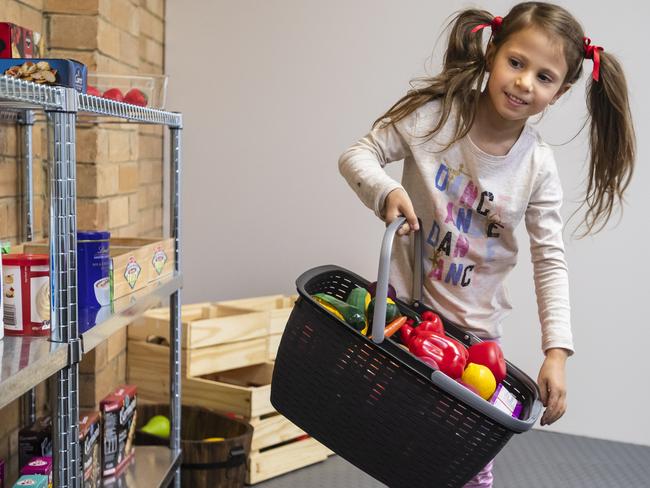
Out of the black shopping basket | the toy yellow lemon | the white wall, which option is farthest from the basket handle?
the white wall

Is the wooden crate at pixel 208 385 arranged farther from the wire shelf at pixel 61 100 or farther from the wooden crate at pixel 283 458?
the wire shelf at pixel 61 100

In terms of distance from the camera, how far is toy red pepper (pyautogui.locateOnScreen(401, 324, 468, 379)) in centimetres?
127

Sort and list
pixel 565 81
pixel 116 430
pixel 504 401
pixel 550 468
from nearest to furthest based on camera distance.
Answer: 1. pixel 504 401
2. pixel 565 81
3. pixel 116 430
4. pixel 550 468

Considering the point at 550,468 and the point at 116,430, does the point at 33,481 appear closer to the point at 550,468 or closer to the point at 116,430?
the point at 116,430

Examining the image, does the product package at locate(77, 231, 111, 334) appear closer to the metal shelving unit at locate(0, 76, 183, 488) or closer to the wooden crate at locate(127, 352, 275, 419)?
the metal shelving unit at locate(0, 76, 183, 488)

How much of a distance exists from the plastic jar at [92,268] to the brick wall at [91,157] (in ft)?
1.49

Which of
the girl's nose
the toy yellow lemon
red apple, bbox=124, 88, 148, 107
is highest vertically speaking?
the girl's nose

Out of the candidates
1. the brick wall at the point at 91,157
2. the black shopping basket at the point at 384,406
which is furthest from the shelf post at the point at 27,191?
the black shopping basket at the point at 384,406

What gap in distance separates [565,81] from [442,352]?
2.29ft

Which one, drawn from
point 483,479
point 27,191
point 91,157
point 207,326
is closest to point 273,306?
point 207,326

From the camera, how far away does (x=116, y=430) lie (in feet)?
6.31

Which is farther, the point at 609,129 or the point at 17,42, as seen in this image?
the point at 609,129

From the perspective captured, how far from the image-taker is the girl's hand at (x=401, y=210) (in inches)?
52.9

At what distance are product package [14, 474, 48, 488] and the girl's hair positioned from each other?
3.16 feet
